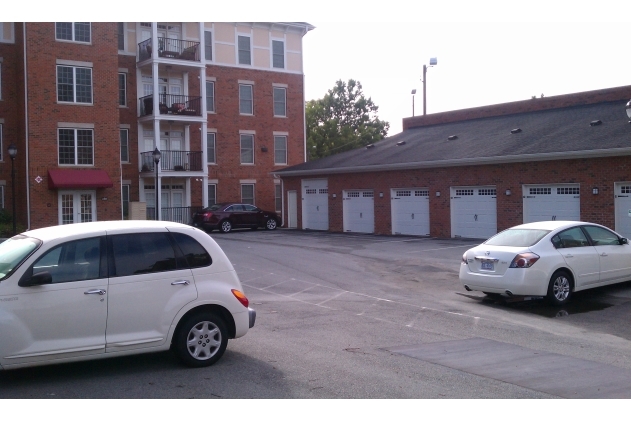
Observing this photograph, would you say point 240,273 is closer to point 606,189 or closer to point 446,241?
point 446,241

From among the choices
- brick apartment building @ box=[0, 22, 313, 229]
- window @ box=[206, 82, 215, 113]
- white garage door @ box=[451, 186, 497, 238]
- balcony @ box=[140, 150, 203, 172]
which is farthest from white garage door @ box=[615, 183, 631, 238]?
window @ box=[206, 82, 215, 113]

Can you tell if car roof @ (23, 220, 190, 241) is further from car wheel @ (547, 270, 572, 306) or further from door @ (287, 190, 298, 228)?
door @ (287, 190, 298, 228)

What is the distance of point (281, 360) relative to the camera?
7.90 metres

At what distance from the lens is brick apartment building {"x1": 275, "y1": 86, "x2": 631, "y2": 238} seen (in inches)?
829

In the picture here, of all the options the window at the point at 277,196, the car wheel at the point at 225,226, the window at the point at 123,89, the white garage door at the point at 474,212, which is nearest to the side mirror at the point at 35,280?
the white garage door at the point at 474,212

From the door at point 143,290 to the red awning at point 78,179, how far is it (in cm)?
2368

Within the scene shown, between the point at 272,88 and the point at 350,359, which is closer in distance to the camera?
the point at 350,359

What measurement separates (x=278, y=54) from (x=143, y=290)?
3547cm

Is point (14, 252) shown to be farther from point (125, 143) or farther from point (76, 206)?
point (125, 143)

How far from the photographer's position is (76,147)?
99.1 ft

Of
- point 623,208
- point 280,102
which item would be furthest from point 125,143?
point 623,208

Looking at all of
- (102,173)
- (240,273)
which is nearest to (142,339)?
(240,273)

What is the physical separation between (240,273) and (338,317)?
609 centimetres

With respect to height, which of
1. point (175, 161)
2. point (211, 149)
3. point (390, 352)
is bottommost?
point (390, 352)
